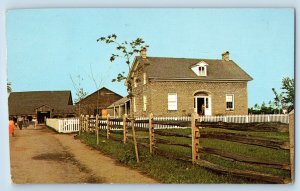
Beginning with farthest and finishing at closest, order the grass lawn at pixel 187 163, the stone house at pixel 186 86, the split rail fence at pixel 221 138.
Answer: the stone house at pixel 186 86 → the grass lawn at pixel 187 163 → the split rail fence at pixel 221 138

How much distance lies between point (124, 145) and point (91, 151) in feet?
2.79

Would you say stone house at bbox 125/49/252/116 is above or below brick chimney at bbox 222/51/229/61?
below

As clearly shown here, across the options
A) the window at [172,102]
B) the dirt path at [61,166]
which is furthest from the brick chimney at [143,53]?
the dirt path at [61,166]

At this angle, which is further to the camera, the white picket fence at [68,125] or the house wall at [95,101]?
the white picket fence at [68,125]

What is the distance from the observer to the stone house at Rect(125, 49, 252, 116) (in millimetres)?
7816

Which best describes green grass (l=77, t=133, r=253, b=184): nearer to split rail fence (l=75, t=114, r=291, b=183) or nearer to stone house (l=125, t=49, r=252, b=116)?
split rail fence (l=75, t=114, r=291, b=183)

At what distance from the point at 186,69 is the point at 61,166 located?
137 inches

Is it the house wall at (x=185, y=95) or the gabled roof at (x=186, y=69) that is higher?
the gabled roof at (x=186, y=69)

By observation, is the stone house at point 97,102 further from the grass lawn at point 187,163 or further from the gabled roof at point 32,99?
the grass lawn at point 187,163

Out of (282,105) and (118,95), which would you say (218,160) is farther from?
(118,95)

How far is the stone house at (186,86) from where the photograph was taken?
A: 7.82 meters

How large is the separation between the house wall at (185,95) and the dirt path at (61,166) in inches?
62.7

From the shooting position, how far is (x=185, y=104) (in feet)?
31.3

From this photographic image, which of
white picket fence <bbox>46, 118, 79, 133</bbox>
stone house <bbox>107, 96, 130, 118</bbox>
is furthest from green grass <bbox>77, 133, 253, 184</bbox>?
white picket fence <bbox>46, 118, 79, 133</bbox>
